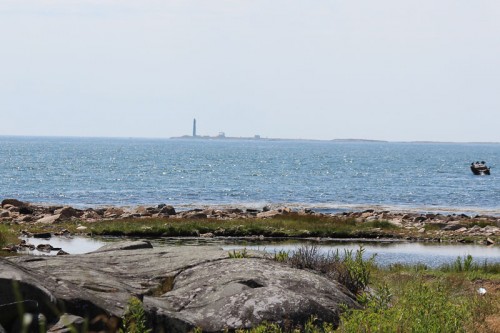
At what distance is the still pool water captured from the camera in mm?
31453

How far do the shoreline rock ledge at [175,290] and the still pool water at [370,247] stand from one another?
17.5m

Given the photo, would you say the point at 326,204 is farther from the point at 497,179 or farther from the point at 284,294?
the point at 284,294

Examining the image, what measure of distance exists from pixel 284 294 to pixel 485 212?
5727 cm

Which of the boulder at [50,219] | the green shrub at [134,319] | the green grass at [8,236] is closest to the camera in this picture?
the green shrub at [134,319]

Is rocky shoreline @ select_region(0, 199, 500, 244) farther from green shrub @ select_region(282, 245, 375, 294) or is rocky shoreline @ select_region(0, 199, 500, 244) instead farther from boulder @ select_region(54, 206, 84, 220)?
green shrub @ select_region(282, 245, 375, 294)

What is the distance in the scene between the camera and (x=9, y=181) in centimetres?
10331

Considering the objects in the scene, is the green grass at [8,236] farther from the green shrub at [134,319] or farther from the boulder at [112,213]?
the green shrub at [134,319]

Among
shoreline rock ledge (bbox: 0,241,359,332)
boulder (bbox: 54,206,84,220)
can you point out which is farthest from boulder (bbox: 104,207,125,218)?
shoreline rock ledge (bbox: 0,241,359,332)

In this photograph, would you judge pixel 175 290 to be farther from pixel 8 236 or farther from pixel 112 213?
pixel 112 213

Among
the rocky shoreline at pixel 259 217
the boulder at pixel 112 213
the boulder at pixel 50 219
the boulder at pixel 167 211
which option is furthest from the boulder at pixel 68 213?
the boulder at pixel 167 211

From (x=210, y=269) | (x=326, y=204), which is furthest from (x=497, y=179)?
(x=210, y=269)

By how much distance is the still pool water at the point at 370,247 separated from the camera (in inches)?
1238

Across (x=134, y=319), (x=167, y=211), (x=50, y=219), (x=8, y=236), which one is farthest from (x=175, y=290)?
(x=167, y=211)

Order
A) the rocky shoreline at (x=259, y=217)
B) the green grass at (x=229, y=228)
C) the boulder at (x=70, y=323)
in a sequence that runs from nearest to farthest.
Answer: the boulder at (x=70, y=323) < the green grass at (x=229, y=228) < the rocky shoreline at (x=259, y=217)
